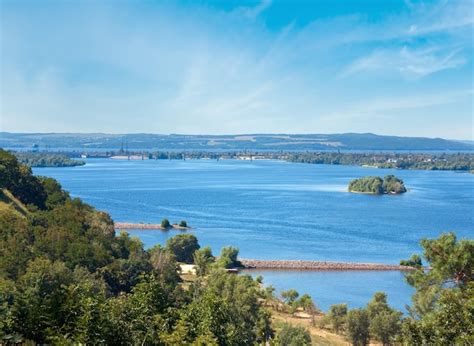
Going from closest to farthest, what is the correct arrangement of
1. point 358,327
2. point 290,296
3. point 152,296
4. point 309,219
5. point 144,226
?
point 152,296 → point 358,327 → point 290,296 → point 144,226 → point 309,219

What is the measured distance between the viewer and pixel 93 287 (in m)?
17.1

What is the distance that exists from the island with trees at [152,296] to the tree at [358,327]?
0.03 meters

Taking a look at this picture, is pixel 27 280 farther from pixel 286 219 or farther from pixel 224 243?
pixel 286 219

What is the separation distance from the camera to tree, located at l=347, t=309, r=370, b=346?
1756 centimetres

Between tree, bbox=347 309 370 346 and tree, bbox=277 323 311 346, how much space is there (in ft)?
7.86

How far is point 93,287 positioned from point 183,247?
15219 mm

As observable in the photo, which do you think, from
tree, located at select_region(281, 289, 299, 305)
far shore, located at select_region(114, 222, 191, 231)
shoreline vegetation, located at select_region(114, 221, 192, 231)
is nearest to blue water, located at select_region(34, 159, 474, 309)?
shoreline vegetation, located at select_region(114, 221, 192, 231)

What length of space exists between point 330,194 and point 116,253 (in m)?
46.3

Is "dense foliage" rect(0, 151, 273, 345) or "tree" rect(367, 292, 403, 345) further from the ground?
"dense foliage" rect(0, 151, 273, 345)

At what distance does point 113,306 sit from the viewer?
966cm

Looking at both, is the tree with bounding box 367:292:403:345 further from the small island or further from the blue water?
the small island

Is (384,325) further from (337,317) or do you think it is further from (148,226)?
(148,226)

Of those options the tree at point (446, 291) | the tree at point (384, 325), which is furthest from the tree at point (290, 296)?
the tree at point (446, 291)

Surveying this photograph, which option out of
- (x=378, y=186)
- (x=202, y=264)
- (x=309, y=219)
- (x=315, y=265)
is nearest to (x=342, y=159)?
(x=378, y=186)
